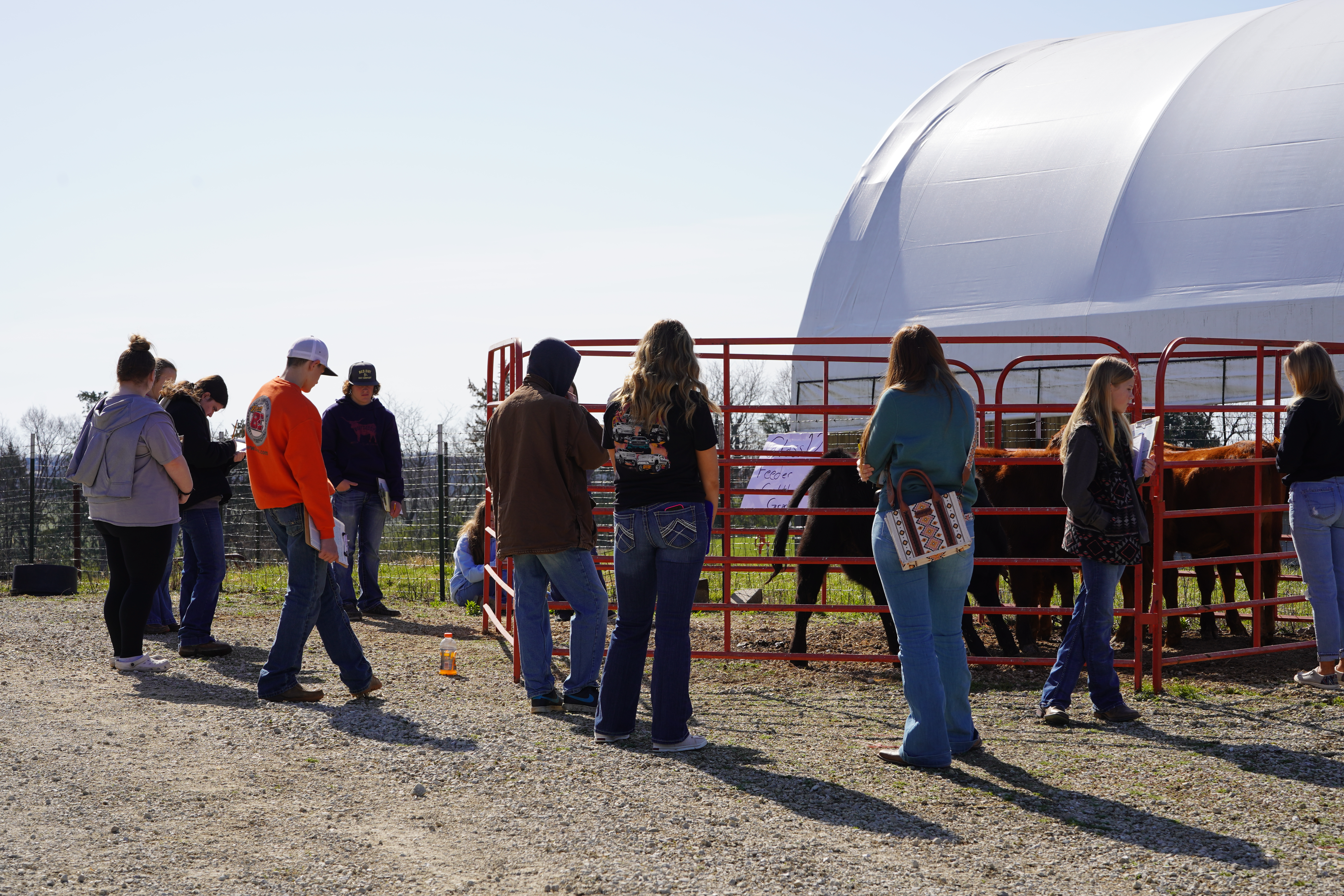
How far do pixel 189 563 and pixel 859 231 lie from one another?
17.5 metres

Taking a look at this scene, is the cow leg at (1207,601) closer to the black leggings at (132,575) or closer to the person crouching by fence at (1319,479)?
the person crouching by fence at (1319,479)

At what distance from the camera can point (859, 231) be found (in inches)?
905

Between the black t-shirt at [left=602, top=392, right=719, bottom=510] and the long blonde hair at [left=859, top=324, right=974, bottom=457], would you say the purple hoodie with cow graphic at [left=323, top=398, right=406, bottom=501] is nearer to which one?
the black t-shirt at [left=602, top=392, right=719, bottom=510]

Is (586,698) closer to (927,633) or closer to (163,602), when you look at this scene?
(927,633)

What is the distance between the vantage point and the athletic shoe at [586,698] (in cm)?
574

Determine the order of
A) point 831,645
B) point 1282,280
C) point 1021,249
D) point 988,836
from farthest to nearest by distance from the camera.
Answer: point 1021,249 → point 1282,280 → point 831,645 → point 988,836

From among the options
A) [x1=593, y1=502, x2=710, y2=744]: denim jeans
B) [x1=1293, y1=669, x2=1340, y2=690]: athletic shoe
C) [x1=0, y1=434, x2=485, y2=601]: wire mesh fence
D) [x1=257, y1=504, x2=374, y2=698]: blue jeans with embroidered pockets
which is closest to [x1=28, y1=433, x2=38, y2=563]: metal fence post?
[x1=0, y1=434, x2=485, y2=601]: wire mesh fence

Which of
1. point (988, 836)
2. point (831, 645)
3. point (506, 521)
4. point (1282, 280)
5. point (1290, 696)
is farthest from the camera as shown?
point (1282, 280)

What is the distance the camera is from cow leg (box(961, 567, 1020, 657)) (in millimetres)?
7387

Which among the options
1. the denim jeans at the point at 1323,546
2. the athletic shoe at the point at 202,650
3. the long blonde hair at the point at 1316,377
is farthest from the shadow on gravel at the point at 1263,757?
the athletic shoe at the point at 202,650

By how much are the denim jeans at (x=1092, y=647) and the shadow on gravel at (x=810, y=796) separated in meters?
1.54

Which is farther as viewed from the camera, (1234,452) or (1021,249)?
(1021,249)

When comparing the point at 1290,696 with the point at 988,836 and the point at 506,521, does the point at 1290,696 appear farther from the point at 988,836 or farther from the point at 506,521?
the point at 506,521

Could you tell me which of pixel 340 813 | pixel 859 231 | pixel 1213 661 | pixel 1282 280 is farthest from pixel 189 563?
pixel 859 231
